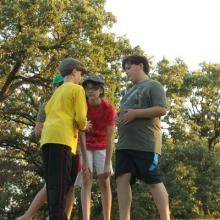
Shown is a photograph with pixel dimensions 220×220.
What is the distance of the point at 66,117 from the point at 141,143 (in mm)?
942

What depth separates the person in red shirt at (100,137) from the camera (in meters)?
5.48

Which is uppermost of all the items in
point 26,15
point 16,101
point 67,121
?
point 26,15

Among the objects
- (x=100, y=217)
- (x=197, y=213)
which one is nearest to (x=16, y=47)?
(x=100, y=217)

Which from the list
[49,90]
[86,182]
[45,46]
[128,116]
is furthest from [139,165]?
[49,90]

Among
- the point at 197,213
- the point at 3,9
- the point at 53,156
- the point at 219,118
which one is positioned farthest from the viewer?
the point at 219,118

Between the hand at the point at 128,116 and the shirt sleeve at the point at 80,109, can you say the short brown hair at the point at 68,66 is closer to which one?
the shirt sleeve at the point at 80,109

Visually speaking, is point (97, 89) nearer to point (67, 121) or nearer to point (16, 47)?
point (67, 121)

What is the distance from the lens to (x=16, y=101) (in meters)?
22.7

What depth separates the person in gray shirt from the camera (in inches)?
185

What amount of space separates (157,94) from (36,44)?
46.8 ft

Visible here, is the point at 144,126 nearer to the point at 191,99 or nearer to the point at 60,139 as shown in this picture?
the point at 60,139

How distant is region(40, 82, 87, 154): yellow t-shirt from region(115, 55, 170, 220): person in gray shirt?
710mm

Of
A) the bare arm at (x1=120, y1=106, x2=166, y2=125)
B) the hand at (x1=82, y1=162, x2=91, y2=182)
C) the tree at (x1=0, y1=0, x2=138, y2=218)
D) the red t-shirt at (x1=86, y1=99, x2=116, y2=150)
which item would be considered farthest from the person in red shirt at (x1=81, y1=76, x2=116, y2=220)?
the tree at (x1=0, y1=0, x2=138, y2=218)

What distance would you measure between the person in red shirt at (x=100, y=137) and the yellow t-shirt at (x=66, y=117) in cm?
114
